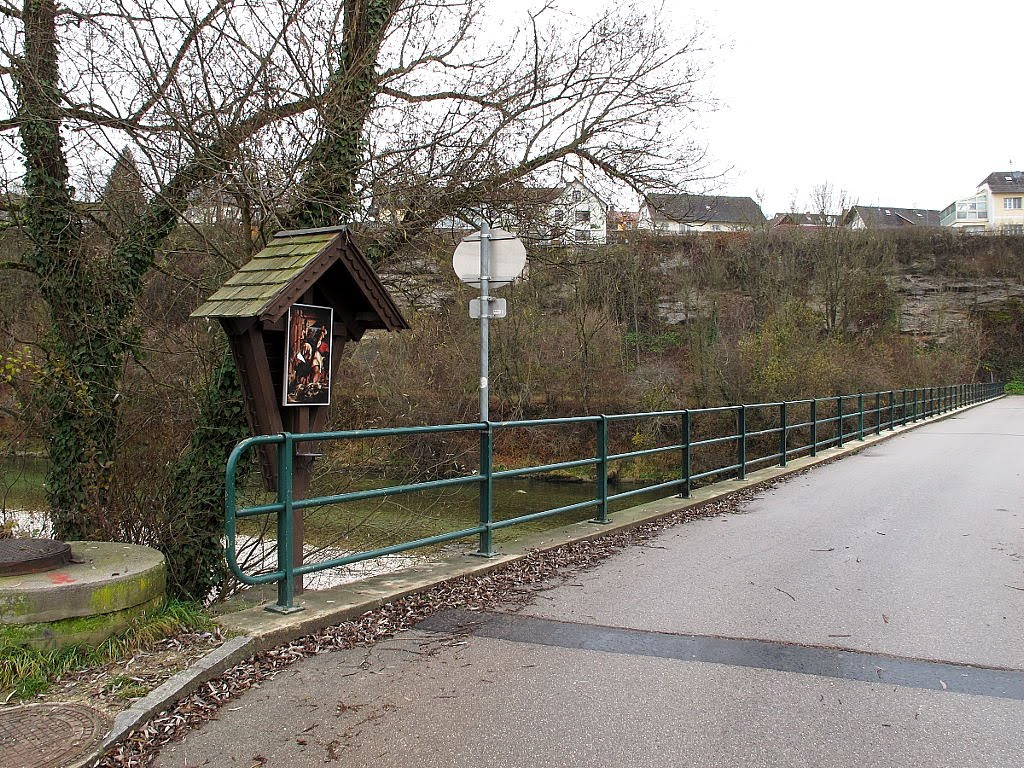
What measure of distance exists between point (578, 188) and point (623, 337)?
25088mm

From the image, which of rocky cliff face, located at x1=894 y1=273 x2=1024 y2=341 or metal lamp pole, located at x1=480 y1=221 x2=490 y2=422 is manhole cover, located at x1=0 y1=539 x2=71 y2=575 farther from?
rocky cliff face, located at x1=894 y1=273 x2=1024 y2=341

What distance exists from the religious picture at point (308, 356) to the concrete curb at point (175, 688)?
6.73 feet

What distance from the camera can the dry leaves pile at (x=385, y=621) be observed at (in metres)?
3.68

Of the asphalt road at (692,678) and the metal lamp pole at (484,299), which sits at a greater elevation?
the metal lamp pole at (484,299)

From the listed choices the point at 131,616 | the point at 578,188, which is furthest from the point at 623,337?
the point at 131,616

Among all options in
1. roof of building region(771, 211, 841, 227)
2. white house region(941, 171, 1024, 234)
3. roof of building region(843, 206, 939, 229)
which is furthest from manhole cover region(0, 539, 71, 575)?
white house region(941, 171, 1024, 234)

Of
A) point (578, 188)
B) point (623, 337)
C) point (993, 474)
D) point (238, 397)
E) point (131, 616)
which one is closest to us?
point (131, 616)

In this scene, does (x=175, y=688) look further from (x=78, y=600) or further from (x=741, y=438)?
(x=741, y=438)

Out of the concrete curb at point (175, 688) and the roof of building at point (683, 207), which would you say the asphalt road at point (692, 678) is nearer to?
the concrete curb at point (175, 688)

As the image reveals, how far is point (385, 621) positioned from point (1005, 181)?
108042 millimetres

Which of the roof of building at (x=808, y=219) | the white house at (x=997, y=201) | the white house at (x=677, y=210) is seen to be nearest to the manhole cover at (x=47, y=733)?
the white house at (x=677, y=210)

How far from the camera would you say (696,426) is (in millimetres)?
29469

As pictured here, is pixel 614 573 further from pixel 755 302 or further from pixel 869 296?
pixel 869 296

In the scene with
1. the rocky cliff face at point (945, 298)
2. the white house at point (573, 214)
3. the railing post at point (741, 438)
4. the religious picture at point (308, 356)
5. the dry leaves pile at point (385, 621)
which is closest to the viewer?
the dry leaves pile at point (385, 621)
